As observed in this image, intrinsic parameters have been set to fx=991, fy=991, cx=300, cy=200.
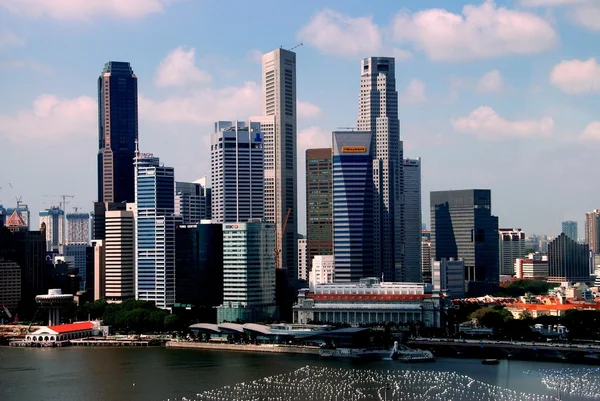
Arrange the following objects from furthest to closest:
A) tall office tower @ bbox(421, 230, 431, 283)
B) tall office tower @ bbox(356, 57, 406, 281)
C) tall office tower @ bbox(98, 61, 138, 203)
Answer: tall office tower @ bbox(98, 61, 138, 203) < tall office tower @ bbox(421, 230, 431, 283) < tall office tower @ bbox(356, 57, 406, 281)

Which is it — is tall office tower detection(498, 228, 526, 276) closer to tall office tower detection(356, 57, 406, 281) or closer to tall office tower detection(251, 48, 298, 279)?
tall office tower detection(356, 57, 406, 281)

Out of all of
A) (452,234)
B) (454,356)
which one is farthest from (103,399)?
(452,234)

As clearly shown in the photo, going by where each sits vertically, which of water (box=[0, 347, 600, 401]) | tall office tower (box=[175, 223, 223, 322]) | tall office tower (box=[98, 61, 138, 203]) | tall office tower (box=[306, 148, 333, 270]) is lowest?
water (box=[0, 347, 600, 401])

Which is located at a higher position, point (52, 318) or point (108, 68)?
point (108, 68)

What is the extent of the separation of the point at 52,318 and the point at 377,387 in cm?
4631

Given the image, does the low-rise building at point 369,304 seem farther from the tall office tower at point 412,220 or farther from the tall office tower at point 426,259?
the tall office tower at point 426,259

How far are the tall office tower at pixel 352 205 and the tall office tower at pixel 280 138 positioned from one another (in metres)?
16.6

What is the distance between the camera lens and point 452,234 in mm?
129875

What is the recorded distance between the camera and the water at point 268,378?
5147 cm

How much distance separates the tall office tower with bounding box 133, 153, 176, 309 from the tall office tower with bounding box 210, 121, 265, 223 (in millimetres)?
8055

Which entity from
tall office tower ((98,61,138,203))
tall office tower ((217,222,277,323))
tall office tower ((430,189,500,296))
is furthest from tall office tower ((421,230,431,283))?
tall office tower ((217,222,277,323))

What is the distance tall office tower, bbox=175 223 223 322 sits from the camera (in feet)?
302

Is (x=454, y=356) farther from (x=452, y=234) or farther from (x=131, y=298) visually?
(x=452, y=234)

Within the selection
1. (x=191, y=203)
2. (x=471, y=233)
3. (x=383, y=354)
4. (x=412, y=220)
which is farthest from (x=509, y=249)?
(x=383, y=354)
